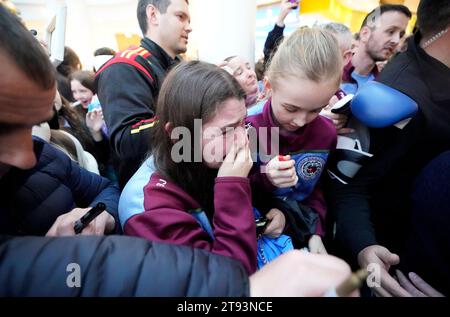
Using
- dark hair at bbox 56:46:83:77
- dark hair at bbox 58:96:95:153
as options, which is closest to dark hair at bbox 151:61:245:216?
dark hair at bbox 58:96:95:153

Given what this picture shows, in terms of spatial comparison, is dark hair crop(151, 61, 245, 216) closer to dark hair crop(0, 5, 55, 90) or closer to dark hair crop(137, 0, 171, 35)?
dark hair crop(0, 5, 55, 90)

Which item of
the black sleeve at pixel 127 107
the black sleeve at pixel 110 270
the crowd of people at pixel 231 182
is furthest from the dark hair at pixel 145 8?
the black sleeve at pixel 110 270

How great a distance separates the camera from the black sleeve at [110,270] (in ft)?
1.54

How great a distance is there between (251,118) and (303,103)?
272 millimetres

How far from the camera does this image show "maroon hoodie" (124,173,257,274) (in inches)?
30.5

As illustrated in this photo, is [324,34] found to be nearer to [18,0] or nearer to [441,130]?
[441,130]

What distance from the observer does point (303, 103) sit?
1.08m

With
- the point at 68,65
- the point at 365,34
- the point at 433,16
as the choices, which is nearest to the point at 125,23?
the point at 68,65

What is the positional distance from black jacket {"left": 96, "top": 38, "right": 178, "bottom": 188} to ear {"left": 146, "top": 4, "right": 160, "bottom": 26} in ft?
1.50

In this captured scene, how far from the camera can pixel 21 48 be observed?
0.57 metres

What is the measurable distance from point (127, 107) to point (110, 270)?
3.43ft

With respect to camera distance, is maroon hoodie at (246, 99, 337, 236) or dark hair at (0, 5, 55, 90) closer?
dark hair at (0, 5, 55, 90)

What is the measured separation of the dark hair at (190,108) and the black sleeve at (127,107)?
33cm

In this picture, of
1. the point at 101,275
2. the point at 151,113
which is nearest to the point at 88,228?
the point at 101,275
